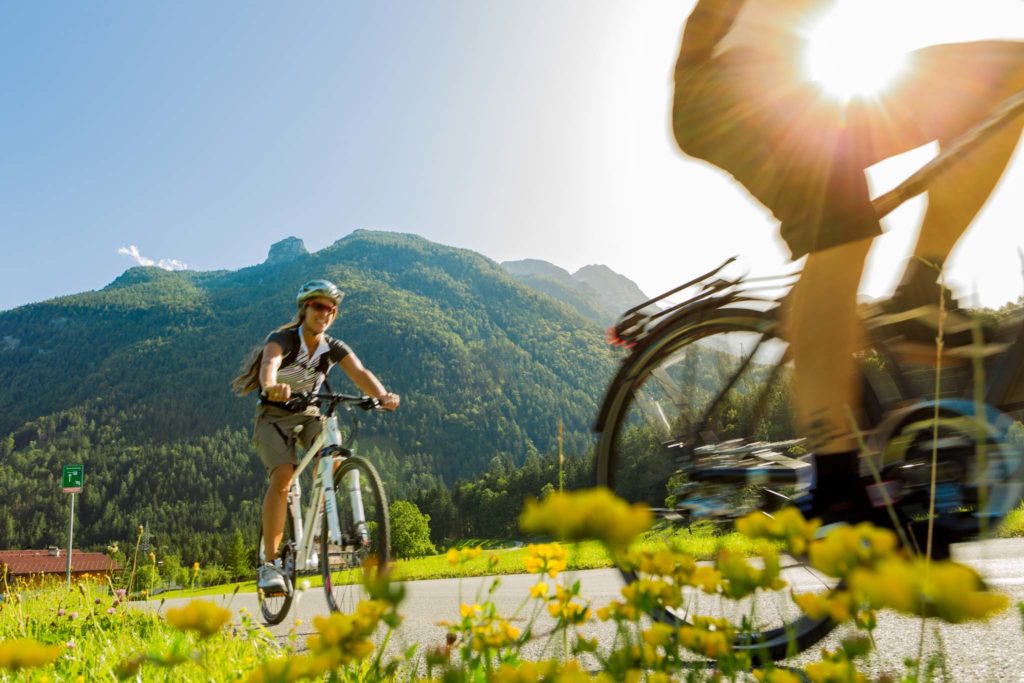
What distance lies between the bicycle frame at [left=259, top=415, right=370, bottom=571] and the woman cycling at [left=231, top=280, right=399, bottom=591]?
94mm

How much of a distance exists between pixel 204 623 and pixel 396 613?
23 centimetres

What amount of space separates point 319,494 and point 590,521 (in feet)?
11.9

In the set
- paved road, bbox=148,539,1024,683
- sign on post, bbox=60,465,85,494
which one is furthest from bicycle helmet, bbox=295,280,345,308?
sign on post, bbox=60,465,85,494

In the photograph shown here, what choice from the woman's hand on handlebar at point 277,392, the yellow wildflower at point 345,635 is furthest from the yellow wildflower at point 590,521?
the woman's hand on handlebar at point 277,392

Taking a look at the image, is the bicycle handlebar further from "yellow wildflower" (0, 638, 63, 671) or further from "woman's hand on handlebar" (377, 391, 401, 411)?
"yellow wildflower" (0, 638, 63, 671)

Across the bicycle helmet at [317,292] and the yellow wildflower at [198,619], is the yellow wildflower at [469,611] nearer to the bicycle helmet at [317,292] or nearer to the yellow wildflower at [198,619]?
the yellow wildflower at [198,619]

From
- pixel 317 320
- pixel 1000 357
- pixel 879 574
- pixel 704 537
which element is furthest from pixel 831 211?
pixel 317 320

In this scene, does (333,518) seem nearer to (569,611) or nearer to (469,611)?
(469,611)

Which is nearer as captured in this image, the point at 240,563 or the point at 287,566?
the point at 287,566

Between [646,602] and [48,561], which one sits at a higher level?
[646,602]

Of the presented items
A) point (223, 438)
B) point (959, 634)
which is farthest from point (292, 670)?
point (223, 438)

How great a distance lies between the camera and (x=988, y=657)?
5.52 ft

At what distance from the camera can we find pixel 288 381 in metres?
4.01

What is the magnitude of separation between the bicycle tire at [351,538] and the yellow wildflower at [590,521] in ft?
9.57
